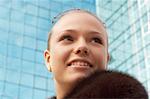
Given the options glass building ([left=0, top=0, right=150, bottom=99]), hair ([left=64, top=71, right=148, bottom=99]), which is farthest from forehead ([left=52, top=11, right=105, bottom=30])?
glass building ([left=0, top=0, right=150, bottom=99])

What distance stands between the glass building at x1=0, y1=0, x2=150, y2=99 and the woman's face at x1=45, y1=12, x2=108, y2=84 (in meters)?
26.5

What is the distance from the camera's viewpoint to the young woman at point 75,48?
3.23 ft

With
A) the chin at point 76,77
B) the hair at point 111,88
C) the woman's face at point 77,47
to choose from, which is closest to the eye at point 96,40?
the woman's face at point 77,47

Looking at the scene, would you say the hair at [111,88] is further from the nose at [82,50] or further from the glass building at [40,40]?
the glass building at [40,40]

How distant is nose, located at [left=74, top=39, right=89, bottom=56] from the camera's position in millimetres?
984

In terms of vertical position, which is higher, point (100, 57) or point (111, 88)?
point (100, 57)

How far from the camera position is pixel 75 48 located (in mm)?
1007

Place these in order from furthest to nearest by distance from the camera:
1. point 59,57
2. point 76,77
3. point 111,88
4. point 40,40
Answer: point 40,40
point 59,57
point 76,77
point 111,88

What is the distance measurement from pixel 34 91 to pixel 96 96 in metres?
28.9

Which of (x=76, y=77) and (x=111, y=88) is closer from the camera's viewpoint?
(x=111, y=88)

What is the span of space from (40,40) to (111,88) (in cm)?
3199

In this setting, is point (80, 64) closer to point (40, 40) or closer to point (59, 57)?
point (59, 57)

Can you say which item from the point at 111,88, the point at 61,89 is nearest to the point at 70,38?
the point at 61,89

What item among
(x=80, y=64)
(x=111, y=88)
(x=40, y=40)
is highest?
(x=40, y=40)
